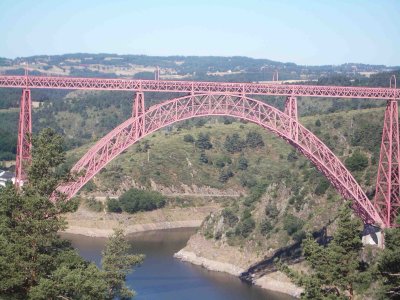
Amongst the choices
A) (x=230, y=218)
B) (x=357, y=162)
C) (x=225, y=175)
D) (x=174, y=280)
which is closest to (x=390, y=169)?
(x=357, y=162)

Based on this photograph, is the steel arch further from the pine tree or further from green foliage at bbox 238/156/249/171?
green foliage at bbox 238/156/249/171

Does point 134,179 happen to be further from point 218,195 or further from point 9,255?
point 9,255

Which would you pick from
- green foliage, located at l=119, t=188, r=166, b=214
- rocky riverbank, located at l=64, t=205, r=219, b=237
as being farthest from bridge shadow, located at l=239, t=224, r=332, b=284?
green foliage, located at l=119, t=188, r=166, b=214

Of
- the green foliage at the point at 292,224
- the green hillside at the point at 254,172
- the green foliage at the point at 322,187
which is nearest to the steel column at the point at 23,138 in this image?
the green hillside at the point at 254,172

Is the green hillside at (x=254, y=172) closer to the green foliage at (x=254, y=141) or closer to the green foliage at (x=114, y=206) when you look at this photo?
the green foliage at (x=254, y=141)

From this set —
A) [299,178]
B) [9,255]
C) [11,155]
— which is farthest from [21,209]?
[11,155]

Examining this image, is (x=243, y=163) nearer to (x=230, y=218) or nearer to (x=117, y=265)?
(x=230, y=218)
